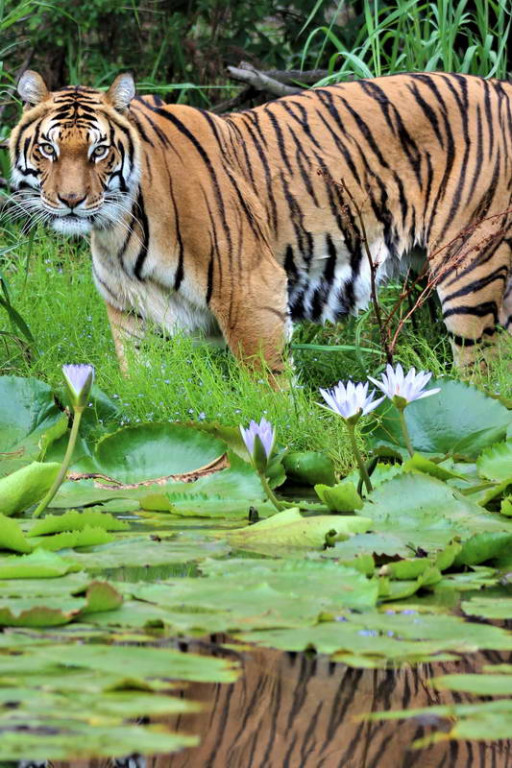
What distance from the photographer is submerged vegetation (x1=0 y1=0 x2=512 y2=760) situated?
2.04 m

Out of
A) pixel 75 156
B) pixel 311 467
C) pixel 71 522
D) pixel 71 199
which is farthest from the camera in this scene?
pixel 75 156

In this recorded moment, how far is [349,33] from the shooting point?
794cm

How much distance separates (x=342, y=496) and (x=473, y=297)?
2571 mm

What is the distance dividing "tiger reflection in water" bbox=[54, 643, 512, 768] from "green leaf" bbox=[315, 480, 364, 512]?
1.03m

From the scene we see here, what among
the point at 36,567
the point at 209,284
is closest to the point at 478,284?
the point at 209,284

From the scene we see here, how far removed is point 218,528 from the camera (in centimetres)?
327

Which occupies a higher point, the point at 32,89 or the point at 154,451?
the point at 32,89

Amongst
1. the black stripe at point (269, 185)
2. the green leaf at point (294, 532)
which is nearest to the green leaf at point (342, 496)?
the green leaf at point (294, 532)

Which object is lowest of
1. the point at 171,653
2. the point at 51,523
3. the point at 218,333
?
the point at 218,333

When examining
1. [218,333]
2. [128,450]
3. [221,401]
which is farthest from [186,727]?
[218,333]

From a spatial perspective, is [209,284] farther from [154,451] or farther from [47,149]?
[154,451]

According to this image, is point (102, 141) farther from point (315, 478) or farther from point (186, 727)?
point (186, 727)

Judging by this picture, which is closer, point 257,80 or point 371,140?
point 371,140

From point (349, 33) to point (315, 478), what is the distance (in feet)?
15.7
